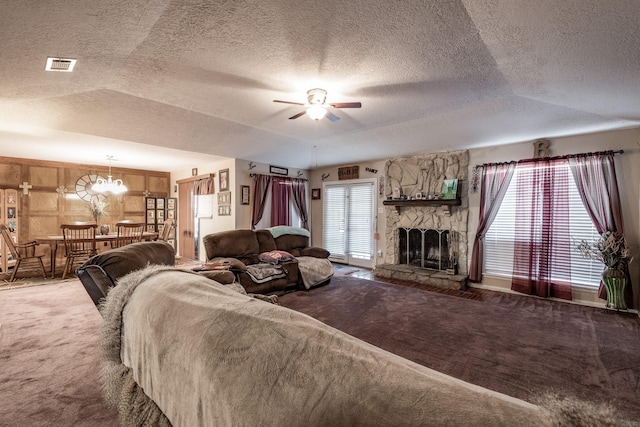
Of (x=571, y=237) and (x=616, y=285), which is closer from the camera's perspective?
(x=616, y=285)

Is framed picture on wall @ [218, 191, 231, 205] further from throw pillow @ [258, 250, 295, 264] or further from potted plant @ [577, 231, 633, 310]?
potted plant @ [577, 231, 633, 310]

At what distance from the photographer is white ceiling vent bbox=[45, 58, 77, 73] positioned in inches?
89.0

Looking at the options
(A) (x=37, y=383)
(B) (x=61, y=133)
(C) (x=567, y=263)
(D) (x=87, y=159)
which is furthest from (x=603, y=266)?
(D) (x=87, y=159)

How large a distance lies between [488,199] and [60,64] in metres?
5.76

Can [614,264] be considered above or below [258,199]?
below

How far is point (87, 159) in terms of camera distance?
20.5ft

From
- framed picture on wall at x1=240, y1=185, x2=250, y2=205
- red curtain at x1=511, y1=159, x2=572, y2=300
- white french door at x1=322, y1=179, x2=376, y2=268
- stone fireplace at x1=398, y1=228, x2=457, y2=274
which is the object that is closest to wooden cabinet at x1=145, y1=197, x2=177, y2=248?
framed picture on wall at x1=240, y1=185, x2=250, y2=205

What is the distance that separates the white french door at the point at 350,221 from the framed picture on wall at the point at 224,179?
8.05ft

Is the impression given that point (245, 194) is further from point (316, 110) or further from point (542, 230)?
point (542, 230)

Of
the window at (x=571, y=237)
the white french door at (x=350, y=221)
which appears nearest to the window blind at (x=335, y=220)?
the white french door at (x=350, y=221)

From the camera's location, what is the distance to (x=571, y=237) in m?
4.16

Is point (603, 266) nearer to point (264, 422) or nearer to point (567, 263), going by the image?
point (567, 263)

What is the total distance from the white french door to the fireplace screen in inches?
30.6

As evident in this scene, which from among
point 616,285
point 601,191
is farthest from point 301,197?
point 616,285
